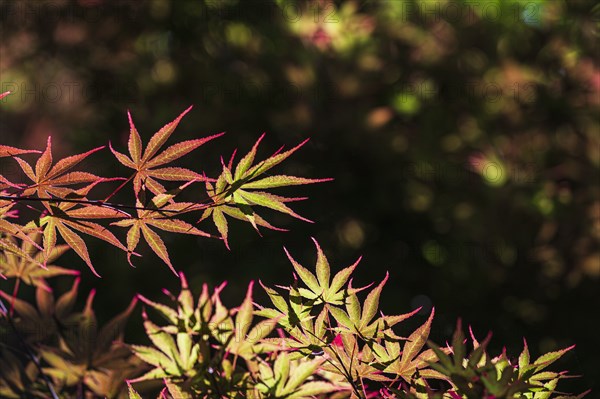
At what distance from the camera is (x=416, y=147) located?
2.29 m

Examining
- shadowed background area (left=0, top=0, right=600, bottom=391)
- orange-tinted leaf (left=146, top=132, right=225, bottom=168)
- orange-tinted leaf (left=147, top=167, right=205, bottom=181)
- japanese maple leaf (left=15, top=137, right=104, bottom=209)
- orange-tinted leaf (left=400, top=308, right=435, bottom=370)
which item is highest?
shadowed background area (left=0, top=0, right=600, bottom=391)

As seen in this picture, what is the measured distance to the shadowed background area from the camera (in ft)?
7.20

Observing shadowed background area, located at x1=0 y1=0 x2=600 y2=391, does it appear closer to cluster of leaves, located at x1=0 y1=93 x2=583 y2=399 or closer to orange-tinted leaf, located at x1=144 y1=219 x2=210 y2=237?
cluster of leaves, located at x1=0 y1=93 x2=583 y2=399

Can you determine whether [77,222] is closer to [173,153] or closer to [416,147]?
[173,153]

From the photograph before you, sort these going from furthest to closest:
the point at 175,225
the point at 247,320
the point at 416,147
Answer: the point at 416,147 < the point at 247,320 < the point at 175,225

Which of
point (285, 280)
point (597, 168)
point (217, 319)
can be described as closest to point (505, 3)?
point (597, 168)

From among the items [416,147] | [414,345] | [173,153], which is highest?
[416,147]

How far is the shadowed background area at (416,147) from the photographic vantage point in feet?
7.20

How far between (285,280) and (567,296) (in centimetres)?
96

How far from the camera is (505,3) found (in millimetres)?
2416

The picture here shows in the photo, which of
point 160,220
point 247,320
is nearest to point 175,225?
point 160,220

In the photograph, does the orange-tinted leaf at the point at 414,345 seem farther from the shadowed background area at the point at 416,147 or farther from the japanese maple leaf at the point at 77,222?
the shadowed background area at the point at 416,147

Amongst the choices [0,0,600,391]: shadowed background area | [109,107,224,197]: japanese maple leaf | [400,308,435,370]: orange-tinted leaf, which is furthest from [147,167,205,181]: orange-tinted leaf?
[0,0,600,391]: shadowed background area

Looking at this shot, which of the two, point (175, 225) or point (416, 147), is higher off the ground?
point (416, 147)
